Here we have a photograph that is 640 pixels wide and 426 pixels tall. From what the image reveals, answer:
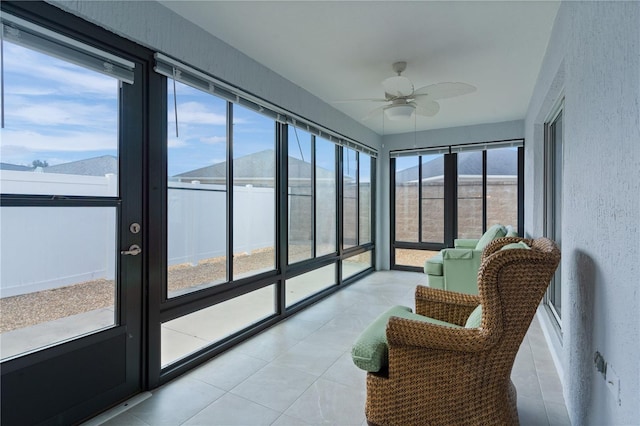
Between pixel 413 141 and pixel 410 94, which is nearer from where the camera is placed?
pixel 410 94

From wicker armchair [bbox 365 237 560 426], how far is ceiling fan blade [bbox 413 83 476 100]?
4.63 feet

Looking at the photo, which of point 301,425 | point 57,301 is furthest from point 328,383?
point 57,301

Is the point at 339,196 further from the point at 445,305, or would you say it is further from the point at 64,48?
the point at 64,48

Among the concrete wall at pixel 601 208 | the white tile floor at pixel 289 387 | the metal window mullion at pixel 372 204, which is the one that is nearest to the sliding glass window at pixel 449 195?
the metal window mullion at pixel 372 204

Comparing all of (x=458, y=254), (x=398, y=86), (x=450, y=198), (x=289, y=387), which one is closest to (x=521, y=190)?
(x=450, y=198)

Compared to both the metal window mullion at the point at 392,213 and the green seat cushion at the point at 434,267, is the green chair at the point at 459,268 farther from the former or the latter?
the metal window mullion at the point at 392,213

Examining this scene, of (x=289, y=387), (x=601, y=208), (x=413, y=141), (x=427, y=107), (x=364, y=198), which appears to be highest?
(x=413, y=141)

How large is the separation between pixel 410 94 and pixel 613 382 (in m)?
2.37

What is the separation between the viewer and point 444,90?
104 inches

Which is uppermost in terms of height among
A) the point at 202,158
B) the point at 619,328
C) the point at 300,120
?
the point at 300,120

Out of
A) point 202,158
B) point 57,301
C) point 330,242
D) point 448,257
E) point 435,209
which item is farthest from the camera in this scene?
point 435,209

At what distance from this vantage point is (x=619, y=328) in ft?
3.59

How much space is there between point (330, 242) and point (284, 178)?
58.0 inches

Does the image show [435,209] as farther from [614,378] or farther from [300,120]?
[614,378]
